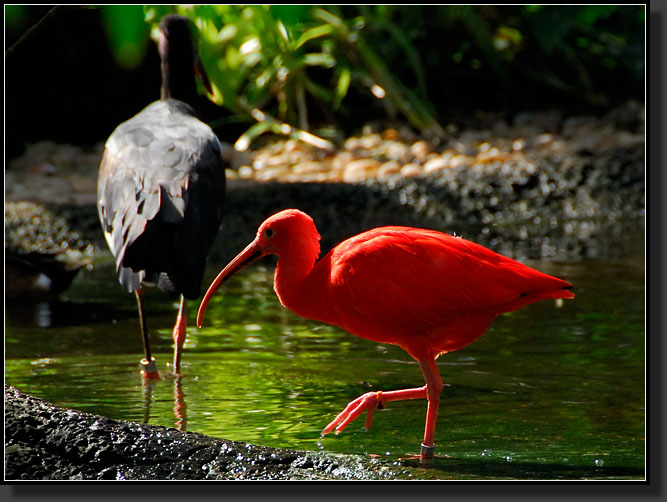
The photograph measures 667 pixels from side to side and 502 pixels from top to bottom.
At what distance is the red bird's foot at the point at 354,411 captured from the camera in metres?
4.09

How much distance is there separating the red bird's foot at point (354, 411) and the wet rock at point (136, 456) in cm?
34

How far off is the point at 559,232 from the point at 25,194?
500 cm

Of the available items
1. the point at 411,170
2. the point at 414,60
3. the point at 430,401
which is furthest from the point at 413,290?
the point at 414,60

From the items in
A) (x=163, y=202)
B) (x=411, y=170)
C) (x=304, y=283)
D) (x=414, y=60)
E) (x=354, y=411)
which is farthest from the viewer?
(x=414, y=60)

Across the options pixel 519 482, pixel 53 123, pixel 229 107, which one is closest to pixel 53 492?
pixel 519 482

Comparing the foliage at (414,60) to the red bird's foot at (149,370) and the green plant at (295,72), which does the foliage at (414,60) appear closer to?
the green plant at (295,72)

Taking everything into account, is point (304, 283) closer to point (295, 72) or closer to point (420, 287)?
point (420, 287)

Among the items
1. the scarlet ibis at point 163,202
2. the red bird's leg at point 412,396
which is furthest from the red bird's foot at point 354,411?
the scarlet ibis at point 163,202

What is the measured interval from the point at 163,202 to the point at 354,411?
1701mm

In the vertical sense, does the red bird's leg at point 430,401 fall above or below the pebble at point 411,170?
below

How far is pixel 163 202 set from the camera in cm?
526

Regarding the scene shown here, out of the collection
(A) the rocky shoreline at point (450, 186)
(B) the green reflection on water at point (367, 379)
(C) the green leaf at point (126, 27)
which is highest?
(C) the green leaf at point (126, 27)

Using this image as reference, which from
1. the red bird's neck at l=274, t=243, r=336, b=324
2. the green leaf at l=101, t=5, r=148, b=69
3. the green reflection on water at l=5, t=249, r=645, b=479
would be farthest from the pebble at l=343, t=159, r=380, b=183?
the green leaf at l=101, t=5, r=148, b=69

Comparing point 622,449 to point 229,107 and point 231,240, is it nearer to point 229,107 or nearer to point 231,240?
point 231,240
